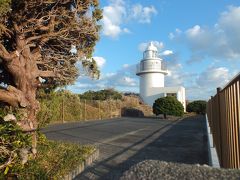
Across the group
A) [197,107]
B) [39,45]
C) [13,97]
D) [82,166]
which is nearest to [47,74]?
[39,45]

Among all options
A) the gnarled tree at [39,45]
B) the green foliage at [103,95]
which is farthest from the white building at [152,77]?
the gnarled tree at [39,45]

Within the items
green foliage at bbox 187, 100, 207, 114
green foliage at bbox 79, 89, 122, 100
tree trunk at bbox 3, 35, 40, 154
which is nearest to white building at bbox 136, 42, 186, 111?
green foliage at bbox 187, 100, 207, 114

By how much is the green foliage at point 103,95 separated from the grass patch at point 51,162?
35451mm

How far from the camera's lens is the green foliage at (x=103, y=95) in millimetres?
45562

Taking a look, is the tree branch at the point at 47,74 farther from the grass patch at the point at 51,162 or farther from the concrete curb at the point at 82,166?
the concrete curb at the point at 82,166

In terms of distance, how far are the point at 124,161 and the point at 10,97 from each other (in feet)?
10.2

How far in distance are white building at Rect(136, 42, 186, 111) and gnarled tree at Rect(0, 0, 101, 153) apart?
37397mm

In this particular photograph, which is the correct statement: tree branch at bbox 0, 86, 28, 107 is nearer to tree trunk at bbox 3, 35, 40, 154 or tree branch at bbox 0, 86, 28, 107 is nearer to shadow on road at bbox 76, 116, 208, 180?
tree trunk at bbox 3, 35, 40, 154

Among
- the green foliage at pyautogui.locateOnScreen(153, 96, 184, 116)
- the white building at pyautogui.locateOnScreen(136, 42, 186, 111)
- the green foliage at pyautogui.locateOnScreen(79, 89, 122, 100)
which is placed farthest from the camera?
the white building at pyautogui.locateOnScreen(136, 42, 186, 111)

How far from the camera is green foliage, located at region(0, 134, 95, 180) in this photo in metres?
6.63

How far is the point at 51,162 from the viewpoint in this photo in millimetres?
7980

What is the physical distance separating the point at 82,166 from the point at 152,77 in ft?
131

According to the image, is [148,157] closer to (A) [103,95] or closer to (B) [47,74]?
(B) [47,74]

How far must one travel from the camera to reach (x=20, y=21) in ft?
26.8
